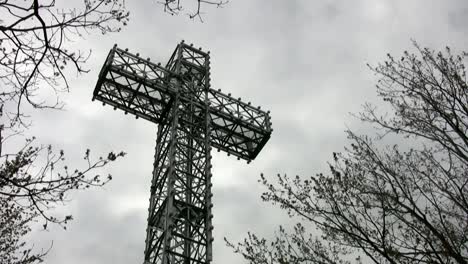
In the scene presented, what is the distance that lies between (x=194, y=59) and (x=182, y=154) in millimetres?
5240

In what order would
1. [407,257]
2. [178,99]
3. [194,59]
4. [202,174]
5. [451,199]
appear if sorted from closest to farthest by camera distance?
[407,257] → [451,199] → [202,174] → [178,99] → [194,59]

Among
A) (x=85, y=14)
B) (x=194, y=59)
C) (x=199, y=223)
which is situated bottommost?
(x=85, y=14)

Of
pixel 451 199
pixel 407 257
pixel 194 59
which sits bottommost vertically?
pixel 407 257

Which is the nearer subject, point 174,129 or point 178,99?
point 174,129

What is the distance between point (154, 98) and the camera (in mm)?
16688

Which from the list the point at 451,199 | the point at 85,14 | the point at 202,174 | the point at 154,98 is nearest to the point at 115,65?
the point at 154,98

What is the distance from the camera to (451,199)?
915 centimetres

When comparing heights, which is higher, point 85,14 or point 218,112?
point 218,112

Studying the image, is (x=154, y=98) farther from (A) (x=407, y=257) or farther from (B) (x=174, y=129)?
(A) (x=407, y=257)

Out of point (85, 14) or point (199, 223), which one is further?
point (199, 223)

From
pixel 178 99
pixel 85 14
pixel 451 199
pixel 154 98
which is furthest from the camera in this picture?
pixel 154 98

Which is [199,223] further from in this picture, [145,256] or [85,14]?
[85,14]

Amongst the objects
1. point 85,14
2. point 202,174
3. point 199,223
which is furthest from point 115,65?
point 85,14

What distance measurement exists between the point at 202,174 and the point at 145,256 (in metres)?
2.74
